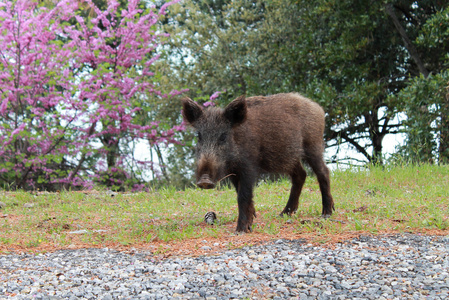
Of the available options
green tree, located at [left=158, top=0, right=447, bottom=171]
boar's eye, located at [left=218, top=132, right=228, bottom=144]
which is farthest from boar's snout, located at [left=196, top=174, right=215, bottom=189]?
green tree, located at [left=158, top=0, right=447, bottom=171]

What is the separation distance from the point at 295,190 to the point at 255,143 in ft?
3.69

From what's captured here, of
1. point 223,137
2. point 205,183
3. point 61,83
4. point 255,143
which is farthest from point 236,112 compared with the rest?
point 61,83

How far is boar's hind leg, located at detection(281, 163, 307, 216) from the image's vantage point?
639cm

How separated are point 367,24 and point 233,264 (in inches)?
399

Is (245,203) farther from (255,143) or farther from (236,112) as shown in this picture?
(236,112)

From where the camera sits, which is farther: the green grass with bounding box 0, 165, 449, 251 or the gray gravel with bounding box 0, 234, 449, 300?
the green grass with bounding box 0, 165, 449, 251

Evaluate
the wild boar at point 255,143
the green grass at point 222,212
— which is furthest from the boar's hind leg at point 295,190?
the green grass at point 222,212

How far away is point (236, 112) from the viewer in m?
5.48

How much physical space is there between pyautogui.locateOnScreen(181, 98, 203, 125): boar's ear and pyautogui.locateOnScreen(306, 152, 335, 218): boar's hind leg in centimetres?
169

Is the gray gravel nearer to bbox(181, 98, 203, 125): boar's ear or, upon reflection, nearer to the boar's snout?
the boar's snout

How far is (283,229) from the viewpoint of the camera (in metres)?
5.53

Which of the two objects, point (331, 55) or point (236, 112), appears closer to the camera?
point (236, 112)

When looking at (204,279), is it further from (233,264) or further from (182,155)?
(182,155)

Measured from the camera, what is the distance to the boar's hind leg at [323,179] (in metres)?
6.21
